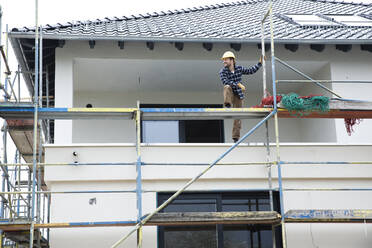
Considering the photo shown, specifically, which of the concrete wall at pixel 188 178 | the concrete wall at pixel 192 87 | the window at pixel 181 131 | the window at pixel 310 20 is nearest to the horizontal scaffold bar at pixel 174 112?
the concrete wall at pixel 188 178

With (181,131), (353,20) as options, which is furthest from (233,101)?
(353,20)

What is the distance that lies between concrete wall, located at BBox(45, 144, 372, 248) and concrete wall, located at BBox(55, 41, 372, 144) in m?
1.09

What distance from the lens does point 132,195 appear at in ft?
35.3

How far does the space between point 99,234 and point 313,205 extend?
3715 millimetres

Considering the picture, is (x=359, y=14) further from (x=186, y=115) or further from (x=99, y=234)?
(x=99, y=234)

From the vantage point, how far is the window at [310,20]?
45.7 ft

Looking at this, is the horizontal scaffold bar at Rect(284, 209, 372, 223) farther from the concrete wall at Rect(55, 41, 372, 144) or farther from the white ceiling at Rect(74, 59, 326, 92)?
the white ceiling at Rect(74, 59, 326, 92)

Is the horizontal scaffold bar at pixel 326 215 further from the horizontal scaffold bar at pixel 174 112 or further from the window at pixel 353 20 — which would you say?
the window at pixel 353 20

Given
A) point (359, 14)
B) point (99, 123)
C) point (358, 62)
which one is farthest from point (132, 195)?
point (359, 14)

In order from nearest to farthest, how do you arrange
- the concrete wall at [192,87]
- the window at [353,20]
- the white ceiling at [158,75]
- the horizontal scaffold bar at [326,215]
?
the horizontal scaffold bar at [326,215] < the concrete wall at [192,87] < the white ceiling at [158,75] < the window at [353,20]

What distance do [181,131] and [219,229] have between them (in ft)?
10.2

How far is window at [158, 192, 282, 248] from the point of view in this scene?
1073 centimetres

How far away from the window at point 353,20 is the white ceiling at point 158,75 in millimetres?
1730

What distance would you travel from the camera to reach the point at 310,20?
47.9 ft
